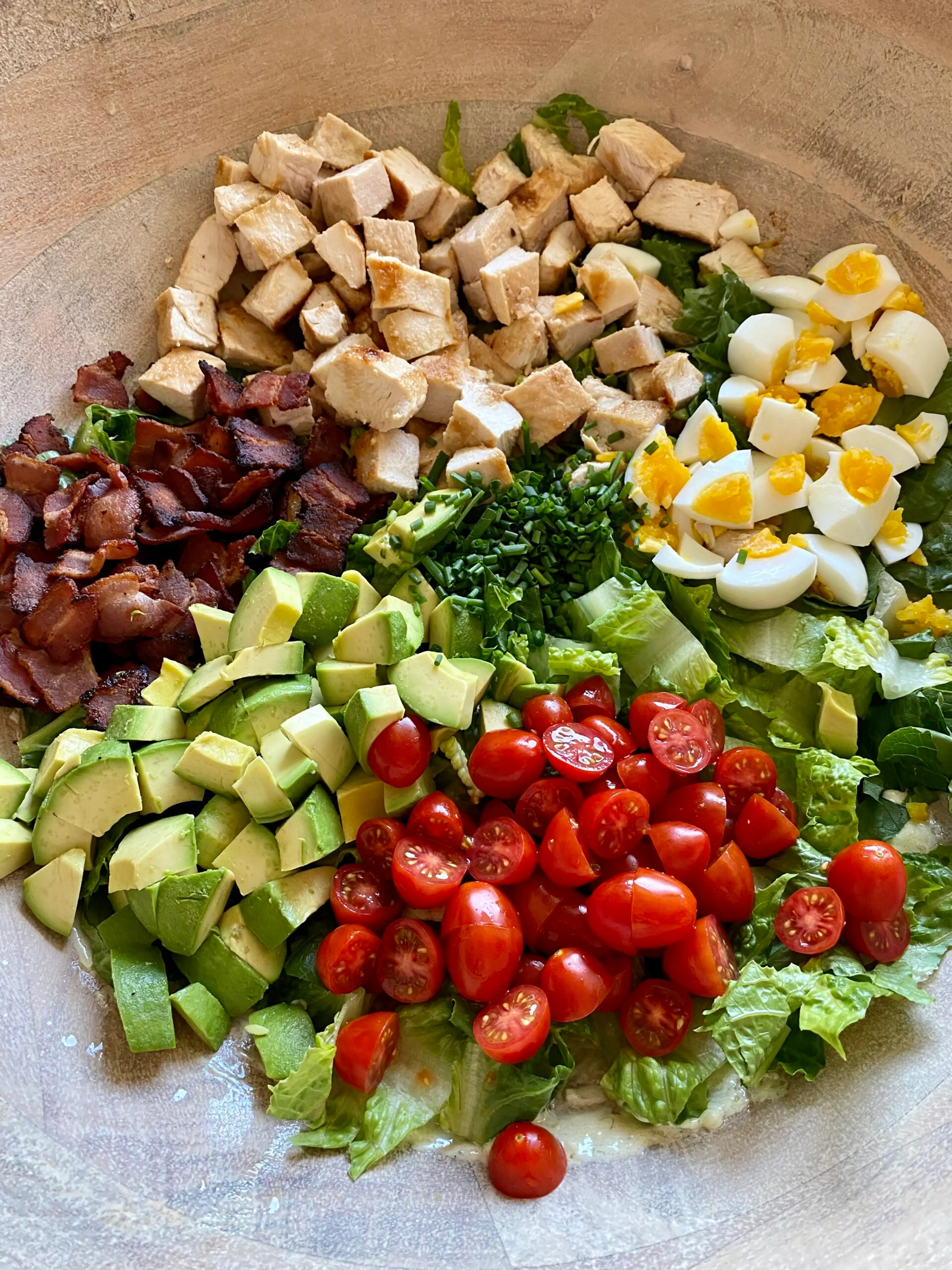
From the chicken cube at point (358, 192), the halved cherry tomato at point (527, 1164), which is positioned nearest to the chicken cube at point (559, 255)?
the chicken cube at point (358, 192)

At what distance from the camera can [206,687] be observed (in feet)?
7.45

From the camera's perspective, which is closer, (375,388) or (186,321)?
(375,388)

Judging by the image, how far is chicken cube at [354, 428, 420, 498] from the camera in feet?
8.95

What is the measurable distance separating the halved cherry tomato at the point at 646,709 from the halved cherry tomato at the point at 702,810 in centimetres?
17

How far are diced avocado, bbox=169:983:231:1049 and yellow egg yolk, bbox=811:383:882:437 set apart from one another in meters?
2.29

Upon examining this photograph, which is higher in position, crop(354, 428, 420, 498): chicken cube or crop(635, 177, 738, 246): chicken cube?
crop(635, 177, 738, 246): chicken cube

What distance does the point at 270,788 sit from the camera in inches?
82.8

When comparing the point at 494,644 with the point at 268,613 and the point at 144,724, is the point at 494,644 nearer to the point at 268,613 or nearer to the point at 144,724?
the point at 268,613

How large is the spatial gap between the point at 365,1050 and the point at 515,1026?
330 millimetres

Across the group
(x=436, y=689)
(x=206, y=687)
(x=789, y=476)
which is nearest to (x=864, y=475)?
(x=789, y=476)

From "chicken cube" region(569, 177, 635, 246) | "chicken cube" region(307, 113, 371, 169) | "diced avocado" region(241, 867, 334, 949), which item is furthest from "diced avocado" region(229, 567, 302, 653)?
"chicken cube" region(569, 177, 635, 246)

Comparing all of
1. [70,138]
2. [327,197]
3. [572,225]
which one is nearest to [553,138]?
[572,225]

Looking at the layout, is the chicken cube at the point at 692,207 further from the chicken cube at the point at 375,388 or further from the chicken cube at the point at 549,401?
the chicken cube at the point at 375,388

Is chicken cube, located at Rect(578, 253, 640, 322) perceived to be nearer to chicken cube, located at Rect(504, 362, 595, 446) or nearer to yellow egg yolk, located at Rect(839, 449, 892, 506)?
chicken cube, located at Rect(504, 362, 595, 446)
